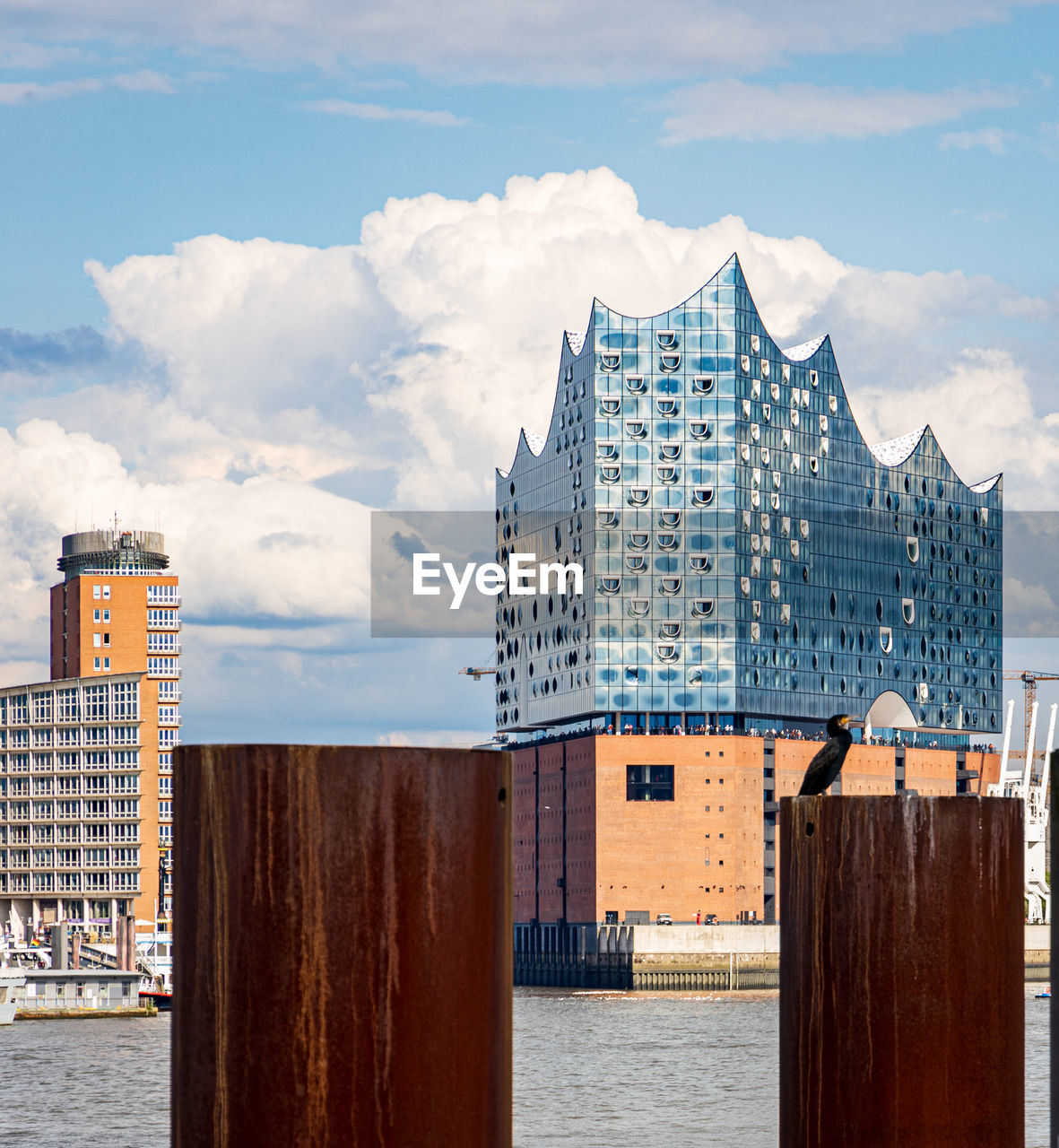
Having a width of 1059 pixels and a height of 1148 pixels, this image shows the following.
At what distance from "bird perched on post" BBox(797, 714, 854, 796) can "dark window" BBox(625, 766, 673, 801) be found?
12269 cm

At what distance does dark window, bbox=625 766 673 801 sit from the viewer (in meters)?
133

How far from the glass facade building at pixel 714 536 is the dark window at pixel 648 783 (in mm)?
3644

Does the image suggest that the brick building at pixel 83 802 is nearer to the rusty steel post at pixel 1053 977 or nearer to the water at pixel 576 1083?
the water at pixel 576 1083

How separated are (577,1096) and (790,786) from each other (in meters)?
88.0

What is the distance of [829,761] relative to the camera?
1044 cm

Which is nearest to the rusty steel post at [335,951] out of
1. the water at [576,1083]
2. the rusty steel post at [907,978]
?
the rusty steel post at [907,978]

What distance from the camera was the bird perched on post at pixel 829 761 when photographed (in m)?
10.1

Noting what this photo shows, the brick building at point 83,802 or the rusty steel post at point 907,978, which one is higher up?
the rusty steel post at point 907,978

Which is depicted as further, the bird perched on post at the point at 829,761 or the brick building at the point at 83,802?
the brick building at the point at 83,802

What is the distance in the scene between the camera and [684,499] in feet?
438

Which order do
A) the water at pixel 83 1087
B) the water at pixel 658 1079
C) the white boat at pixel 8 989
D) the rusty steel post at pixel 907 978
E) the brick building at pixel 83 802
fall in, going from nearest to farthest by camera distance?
1. the rusty steel post at pixel 907 978
2. the water at pixel 658 1079
3. the water at pixel 83 1087
4. the white boat at pixel 8 989
5. the brick building at pixel 83 802

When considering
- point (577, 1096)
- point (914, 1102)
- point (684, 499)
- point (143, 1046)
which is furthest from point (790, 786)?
point (914, 1102)

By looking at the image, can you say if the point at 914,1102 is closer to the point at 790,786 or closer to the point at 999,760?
the point at 790,786

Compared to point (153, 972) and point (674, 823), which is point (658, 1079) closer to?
point (153, 972)
